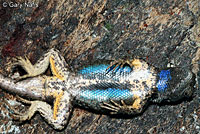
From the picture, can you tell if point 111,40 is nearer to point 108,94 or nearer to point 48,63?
point 108,94

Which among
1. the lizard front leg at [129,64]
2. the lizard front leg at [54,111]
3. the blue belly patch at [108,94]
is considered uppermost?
the lizard front leg at [129,64]

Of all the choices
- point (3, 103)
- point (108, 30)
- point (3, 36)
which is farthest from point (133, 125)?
point (3, 36)

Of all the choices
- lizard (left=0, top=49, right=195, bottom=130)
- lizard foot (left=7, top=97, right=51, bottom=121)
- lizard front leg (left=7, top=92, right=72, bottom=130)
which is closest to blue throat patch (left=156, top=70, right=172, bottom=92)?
lizard (left=0, top=49, right=195, bottom=130)

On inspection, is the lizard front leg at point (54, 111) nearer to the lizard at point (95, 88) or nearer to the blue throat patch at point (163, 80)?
the lizard at point (95, 88)

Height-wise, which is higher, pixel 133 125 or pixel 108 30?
pixel 108 30

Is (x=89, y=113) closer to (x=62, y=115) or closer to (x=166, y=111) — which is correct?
(x=62, y=115)

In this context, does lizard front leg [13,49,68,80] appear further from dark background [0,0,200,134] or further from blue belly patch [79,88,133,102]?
blue belly patch [79,88,133,102]

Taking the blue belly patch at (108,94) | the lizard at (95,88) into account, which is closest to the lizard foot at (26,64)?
the lizard at (95,88)
